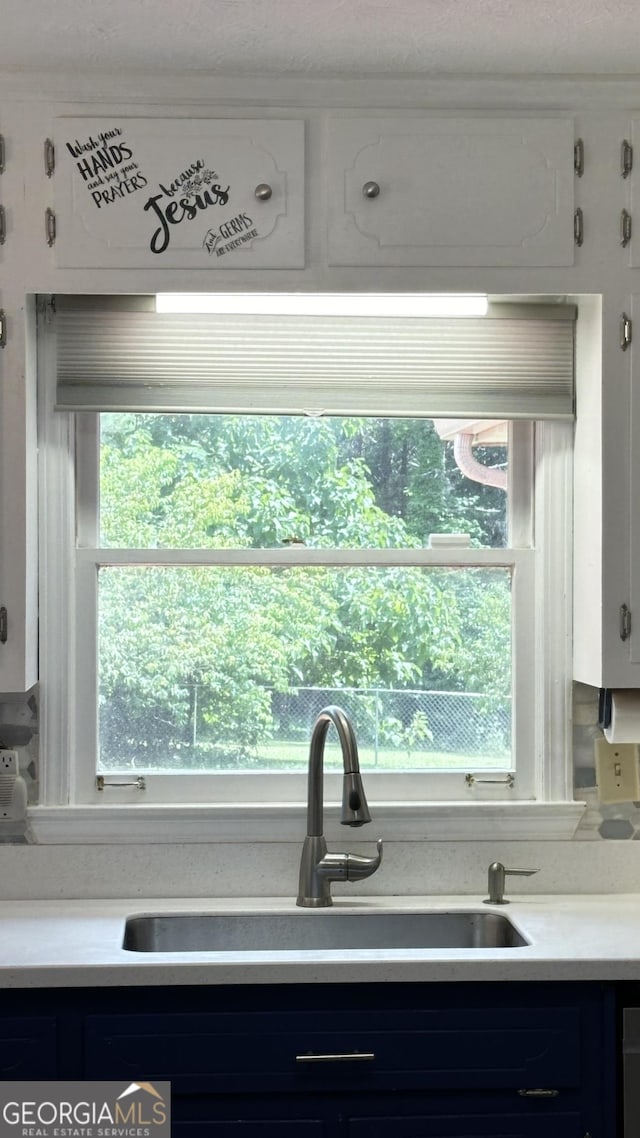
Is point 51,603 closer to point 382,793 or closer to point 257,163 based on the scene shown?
point 382,793

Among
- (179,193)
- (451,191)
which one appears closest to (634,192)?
(451,191)

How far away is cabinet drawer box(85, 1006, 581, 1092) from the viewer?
2.13 m

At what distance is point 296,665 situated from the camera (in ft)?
8.97

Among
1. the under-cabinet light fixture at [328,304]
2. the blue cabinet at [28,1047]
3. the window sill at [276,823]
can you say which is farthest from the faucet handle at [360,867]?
the under-cabinet light fixture at [328,304]

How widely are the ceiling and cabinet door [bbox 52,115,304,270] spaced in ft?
0.41

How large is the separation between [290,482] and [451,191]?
0.74m

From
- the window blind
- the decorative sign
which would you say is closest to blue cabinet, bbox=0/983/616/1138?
the window blind

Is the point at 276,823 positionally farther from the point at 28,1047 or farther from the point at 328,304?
the point at 328,304

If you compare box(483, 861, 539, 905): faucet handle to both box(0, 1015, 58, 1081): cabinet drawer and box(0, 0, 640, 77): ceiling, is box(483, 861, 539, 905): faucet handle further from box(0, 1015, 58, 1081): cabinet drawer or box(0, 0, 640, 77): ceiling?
box(0, 0, 640, 77): ceiling

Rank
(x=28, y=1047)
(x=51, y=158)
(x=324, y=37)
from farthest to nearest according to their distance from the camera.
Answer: (x=51, y=158), (x=324, y=37), (x=28, y=1047)

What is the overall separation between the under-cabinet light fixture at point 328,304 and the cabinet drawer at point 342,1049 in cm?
145

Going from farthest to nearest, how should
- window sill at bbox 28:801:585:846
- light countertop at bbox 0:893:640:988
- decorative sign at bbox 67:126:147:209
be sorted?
1. window sill at bbox 28:801:585:846
2. decorative sign at bbox 67:126:147:209
3. light countertop at bbox 0:893:640:988

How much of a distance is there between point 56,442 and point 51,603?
1.20 feet

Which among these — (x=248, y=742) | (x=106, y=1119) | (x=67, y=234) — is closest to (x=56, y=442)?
(x=67, y=234)
